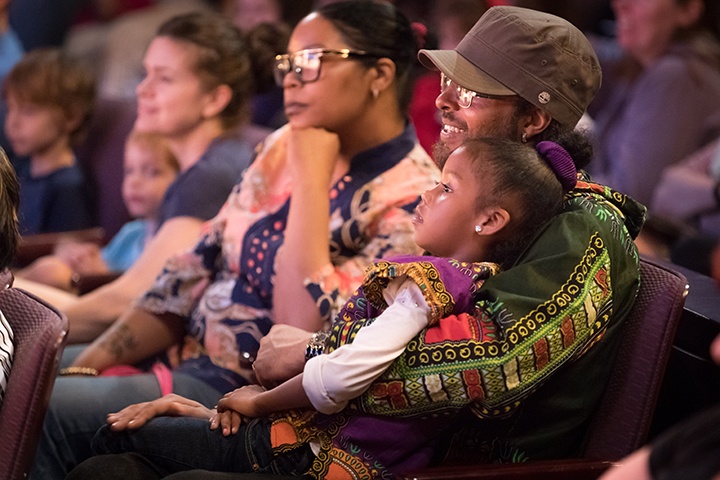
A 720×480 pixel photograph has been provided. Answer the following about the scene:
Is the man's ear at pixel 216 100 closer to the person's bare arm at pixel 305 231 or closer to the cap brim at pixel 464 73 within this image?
the person's bare arm at pixel 305 231

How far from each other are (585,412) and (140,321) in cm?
123

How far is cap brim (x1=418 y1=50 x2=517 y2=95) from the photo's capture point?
75.4 inches

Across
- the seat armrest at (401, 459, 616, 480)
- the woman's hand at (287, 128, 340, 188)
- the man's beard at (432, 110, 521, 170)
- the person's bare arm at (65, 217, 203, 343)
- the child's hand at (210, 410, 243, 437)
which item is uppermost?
the man's beard at (432, 110, 521, 170)

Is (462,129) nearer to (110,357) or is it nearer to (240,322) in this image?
(240,322)

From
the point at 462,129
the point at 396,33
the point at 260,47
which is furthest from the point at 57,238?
the point at 462,129

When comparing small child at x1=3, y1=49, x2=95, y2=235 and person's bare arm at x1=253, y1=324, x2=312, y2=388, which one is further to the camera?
small child at x1=3, y1=49, x2=95, y2=235

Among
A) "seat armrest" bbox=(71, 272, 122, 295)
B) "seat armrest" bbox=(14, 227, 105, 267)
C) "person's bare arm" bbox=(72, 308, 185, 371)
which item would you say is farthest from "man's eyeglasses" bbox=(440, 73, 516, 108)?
"seat armrest" bbox=(14, 227, 105, 267)

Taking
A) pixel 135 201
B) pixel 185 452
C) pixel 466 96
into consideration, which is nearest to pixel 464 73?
pixel 466 96

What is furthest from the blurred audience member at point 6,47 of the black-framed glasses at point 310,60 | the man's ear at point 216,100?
the black-framed glasses at point 310,60

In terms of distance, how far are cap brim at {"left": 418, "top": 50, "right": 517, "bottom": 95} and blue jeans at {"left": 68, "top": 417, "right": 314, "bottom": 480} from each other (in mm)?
668

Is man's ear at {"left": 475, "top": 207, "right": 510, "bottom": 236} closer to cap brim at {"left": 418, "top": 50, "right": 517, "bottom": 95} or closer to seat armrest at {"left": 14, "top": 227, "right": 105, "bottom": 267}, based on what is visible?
cap brim at {"left": 418, "top": 50, "right": 517, "bottom": 95}

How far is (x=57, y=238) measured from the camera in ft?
12.1

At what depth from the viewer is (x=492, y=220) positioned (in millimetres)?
1773

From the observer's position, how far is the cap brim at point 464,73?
1.92 meters
